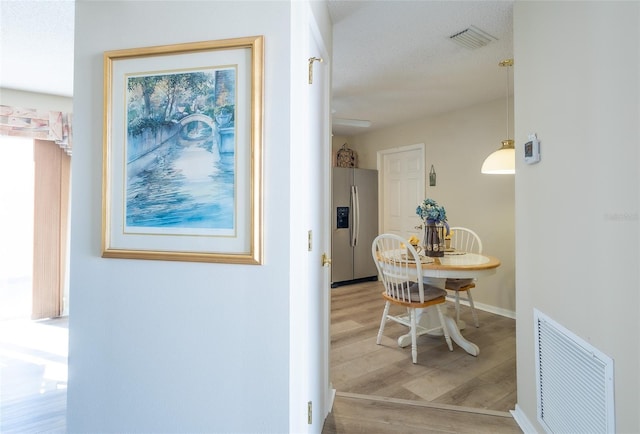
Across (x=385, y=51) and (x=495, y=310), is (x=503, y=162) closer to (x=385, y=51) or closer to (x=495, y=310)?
(x=385, y=51)

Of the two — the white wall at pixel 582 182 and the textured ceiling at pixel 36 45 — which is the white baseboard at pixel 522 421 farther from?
the textured ceiling at pixel 36 45

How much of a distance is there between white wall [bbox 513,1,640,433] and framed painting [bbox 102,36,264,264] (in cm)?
117

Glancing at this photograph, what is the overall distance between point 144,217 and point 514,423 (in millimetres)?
2196

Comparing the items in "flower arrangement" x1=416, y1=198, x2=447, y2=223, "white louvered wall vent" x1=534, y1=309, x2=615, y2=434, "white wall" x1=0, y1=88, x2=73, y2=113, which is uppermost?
"white wall" x1=0, y1=88, x2=73, y2=113

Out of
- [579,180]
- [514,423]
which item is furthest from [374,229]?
[579,180]

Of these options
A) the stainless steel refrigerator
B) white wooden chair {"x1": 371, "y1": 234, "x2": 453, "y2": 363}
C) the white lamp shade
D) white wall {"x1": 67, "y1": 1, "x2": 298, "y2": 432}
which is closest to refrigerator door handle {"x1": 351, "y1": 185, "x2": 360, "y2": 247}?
the stainless steel refrigerator

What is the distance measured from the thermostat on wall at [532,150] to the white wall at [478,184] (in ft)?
7.46

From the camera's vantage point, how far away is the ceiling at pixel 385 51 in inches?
79.4

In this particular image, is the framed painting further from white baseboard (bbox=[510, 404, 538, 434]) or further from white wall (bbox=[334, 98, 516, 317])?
white wall (bbox=[334, 98, 516, 317])

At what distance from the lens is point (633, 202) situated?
98 centimetres

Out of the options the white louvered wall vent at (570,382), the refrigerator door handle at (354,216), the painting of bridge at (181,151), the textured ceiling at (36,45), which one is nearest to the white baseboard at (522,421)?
the white louvered wall vent at (570,382)

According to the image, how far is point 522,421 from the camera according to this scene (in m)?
1.78

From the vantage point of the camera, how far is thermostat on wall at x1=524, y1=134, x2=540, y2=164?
158cm

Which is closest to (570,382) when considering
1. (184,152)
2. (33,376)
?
(184,152)
